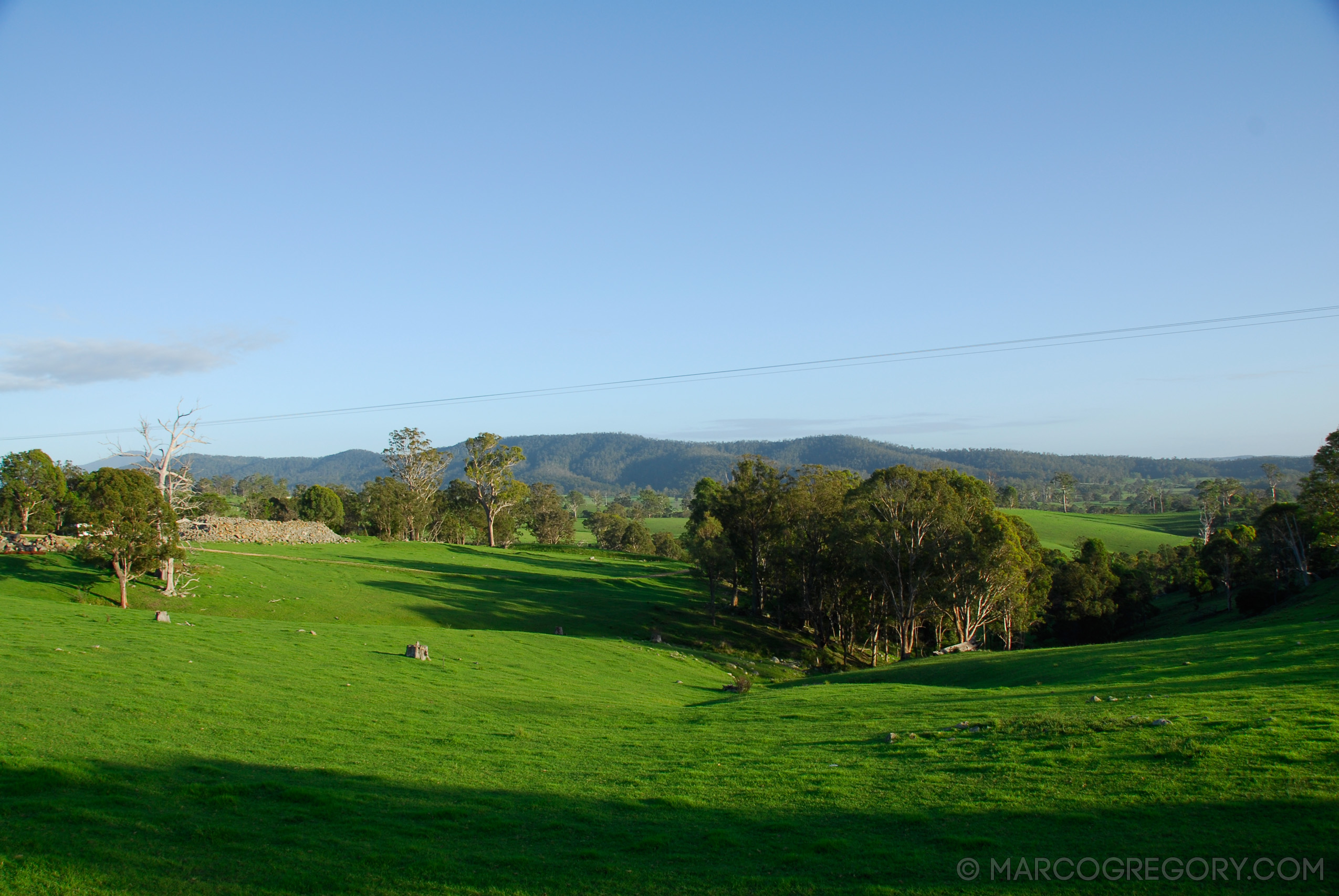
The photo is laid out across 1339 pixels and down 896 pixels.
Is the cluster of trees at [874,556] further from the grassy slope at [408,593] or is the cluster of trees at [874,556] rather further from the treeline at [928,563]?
the grassy slope at [408,593]

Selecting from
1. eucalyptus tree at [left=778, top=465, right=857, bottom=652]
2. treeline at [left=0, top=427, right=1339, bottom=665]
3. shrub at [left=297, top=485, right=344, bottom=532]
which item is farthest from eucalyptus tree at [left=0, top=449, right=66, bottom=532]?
eucalyptus tree at [left=778, top=465, right=857, bottom=652]

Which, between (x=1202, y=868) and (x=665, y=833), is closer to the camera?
(x=1202, y=868)

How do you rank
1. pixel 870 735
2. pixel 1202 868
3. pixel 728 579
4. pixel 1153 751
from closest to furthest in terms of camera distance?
1. pixel 1202 868
2. pixel 1153 751
3. pixel 870 735
4. pixel 728 579

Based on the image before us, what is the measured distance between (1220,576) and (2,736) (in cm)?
9073

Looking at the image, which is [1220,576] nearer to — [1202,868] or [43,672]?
[1202,868]

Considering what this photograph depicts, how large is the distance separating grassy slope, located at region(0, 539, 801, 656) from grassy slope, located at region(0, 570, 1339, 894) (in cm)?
2031

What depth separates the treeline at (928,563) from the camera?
51219 millimetres

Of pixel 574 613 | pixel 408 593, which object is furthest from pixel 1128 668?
pixel 408 593

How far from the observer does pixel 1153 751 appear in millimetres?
13695

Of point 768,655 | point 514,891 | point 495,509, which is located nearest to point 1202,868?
point 514,891

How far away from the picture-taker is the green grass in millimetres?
143875

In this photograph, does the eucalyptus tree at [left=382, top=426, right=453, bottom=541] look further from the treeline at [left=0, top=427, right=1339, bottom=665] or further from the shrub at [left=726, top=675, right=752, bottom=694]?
the shrub at [left=726, top=675, right=752, bottom=694]

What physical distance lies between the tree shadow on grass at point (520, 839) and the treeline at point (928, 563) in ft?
134

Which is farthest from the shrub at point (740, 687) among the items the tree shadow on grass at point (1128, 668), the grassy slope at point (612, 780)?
the grassy slope at point (612, 780)
